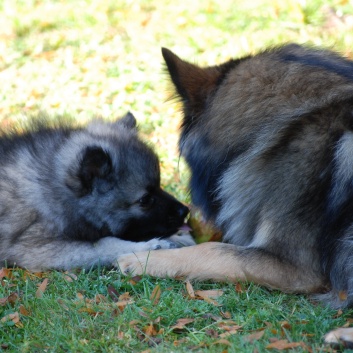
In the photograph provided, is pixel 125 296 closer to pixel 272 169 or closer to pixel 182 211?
pixel 182 211

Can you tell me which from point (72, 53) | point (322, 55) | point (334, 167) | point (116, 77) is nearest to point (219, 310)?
point (334, 167)

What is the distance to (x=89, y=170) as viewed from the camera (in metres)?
5.01

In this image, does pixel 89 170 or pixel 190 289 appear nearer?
pixel 190 289

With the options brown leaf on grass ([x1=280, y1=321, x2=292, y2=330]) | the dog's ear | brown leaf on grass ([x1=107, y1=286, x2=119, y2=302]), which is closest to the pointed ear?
the dog's ear

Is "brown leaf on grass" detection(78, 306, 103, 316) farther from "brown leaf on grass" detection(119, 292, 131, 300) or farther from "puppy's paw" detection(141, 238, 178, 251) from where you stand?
"puppy's paw" detection(141, 238, 178, 251)

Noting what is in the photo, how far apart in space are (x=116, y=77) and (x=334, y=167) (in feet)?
16.1

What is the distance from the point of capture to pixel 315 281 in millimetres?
4281

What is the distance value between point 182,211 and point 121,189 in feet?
1.71

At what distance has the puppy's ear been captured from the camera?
Answer: 494cm

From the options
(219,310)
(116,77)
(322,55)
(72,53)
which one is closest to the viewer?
(219,310)

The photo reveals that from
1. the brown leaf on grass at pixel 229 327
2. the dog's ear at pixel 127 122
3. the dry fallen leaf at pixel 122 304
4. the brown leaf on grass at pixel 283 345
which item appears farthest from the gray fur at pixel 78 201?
the brown leaf on grass at pixel 283 345

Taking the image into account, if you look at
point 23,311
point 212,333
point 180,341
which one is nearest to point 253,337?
point 212,333

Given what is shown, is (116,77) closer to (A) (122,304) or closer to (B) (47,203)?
(B) (47,203)

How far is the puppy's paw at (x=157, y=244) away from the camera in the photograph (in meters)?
5.00
